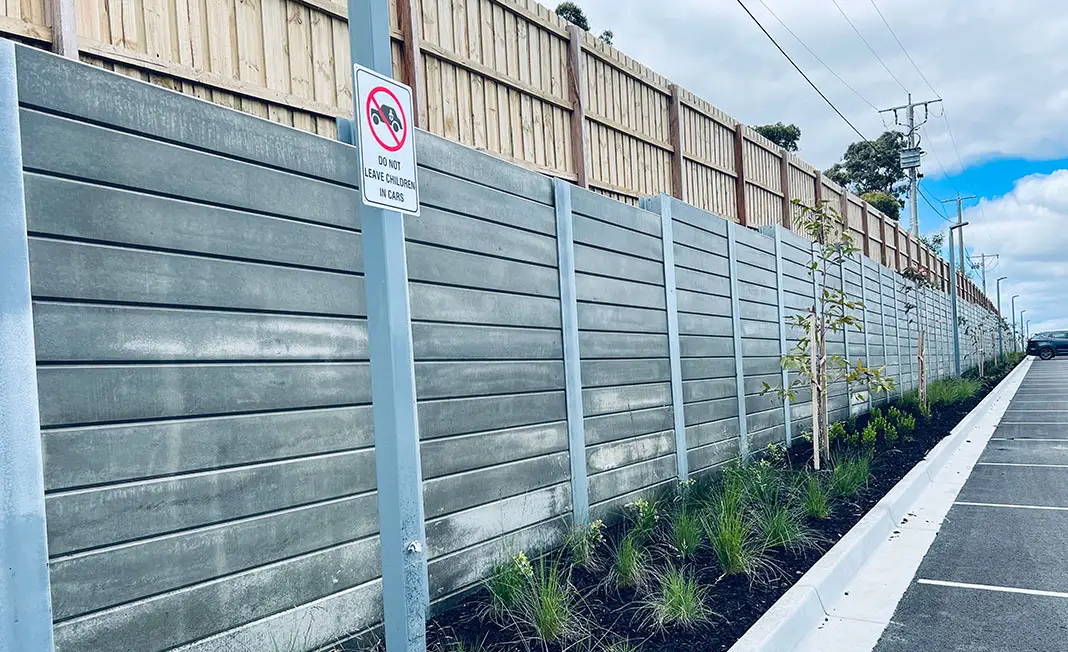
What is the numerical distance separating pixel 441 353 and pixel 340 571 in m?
1.20

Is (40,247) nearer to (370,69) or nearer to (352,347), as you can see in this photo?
(370,69)

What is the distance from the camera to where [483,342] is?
4.39 meters

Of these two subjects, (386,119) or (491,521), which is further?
(491,521)

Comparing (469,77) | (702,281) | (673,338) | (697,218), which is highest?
(469,77)

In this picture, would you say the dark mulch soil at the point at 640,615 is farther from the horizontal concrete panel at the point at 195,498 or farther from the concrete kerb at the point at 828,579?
the horizontal concrete panel at the point at 195,498

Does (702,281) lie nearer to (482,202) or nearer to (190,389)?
(482,202)

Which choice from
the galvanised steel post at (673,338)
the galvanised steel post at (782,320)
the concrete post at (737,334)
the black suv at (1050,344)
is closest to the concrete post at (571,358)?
the galvanised steel post at (673,338)

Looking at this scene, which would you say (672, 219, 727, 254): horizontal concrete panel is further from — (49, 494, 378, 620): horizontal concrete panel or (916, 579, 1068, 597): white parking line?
(49, 494, 378, 620): horizontal concrete panel

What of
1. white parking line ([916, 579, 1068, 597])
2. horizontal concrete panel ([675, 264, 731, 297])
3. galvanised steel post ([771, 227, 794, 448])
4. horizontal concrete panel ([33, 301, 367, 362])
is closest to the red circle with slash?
horizontal concrete panel ([33, 301, 367, 362])

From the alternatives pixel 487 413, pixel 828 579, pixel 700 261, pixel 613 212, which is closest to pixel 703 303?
pixel 700 261

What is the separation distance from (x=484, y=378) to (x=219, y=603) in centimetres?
189

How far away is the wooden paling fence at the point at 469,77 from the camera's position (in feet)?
10.5

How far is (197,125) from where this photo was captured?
9.59 feet

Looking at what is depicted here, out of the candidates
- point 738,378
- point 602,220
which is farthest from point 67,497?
point 738,378
